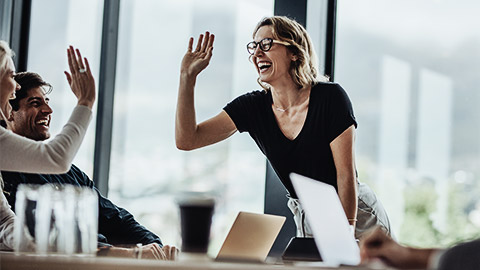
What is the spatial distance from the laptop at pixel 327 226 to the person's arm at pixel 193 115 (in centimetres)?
118

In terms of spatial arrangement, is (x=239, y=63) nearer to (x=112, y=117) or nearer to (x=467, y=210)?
(x=112, y=117)

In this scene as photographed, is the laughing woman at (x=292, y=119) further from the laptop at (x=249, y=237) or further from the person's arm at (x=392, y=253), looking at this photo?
the person's arm at (x=392, y=253)

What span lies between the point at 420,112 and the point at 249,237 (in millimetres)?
1584

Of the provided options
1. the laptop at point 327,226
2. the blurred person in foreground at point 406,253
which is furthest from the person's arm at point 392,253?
the laptop at point 327,226

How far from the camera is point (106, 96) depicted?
376cm

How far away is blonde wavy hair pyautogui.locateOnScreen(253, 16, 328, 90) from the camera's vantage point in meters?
2.89

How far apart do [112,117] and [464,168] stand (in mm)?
1883

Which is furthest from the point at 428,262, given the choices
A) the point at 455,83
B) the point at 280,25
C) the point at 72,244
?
the point at 455,83

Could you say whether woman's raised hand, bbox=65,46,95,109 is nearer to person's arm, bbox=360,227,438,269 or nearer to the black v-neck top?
person's arm, bbox=360,227,438,269

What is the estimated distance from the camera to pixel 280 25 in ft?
9.54

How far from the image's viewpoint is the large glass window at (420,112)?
10.0ft

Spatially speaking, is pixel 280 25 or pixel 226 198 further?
pixel 226 198

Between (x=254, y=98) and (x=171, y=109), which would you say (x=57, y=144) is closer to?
(x=254, y=98)

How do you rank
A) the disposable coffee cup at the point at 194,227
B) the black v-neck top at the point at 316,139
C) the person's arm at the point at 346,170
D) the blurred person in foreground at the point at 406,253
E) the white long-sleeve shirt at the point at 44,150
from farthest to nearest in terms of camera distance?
1. the black v-neck top at the point at 316,139
2. the person's arm at the point at 346,170
3. the white long-sleeve shirt at the point at 44,150
4. the disposable coffee cup at the point at 194,227
5. the blurred person in foreground at the point at 406,253
